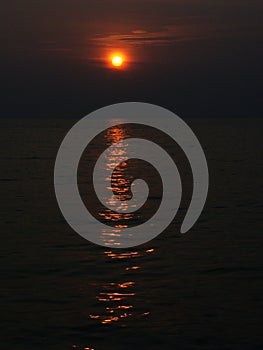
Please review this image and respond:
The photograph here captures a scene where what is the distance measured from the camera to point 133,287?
2008cm

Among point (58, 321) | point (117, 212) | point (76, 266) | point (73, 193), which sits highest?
point (73, 193)

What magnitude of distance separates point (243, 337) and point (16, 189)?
31.8 metres

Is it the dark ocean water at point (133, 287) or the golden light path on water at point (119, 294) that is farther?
the golden light path on water at point (119, 294)

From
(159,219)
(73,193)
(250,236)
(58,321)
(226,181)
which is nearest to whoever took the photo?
(58,321)

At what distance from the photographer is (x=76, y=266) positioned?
22.8 metres

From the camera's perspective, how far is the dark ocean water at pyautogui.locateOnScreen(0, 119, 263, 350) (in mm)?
15758

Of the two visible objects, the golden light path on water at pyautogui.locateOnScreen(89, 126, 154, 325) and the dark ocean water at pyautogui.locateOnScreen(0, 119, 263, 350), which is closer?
the dark ocean water at pyautogui.locateOnScreen(0, 119, 263, 350)

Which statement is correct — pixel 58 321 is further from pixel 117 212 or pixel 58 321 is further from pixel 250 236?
pixel 117 212

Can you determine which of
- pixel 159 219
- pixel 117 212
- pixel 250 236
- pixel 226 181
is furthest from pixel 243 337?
pixel 226 181

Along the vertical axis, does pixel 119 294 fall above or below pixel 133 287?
below

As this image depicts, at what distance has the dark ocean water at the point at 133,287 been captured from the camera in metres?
15.8

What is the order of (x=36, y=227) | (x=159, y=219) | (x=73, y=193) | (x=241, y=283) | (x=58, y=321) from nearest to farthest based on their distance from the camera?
(x=58, y=321)
(x=241, y=283)
(x=36, y=227)
(x=159, y=219)
(x=73, y=193)

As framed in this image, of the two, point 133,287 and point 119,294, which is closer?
point 119,294

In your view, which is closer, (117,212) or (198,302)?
(198,302)
